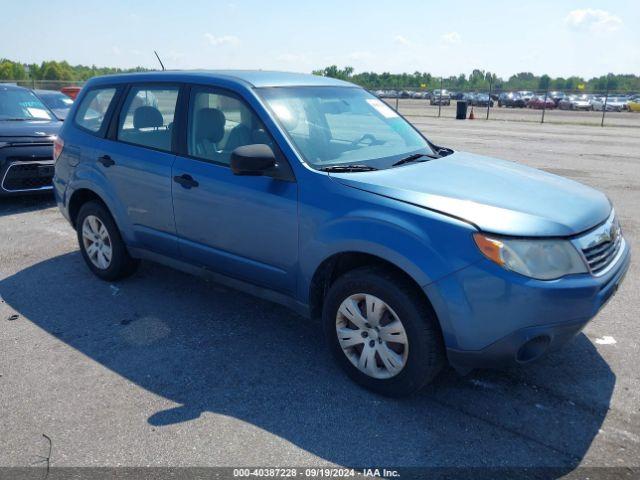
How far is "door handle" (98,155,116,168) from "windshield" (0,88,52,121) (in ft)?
16.1

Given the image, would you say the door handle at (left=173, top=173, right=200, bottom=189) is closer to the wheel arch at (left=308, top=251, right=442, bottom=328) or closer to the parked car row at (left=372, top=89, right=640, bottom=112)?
the wheel arch at (left=308, top=251, right=442, bottom=328)

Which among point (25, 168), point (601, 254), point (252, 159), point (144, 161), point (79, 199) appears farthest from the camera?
point (25, 168)

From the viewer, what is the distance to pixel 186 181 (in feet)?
13.7

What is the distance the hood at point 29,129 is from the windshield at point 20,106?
32 cm

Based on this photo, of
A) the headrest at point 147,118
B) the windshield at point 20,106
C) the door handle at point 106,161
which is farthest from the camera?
the windshield at point 20,106

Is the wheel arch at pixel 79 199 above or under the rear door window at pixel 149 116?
under

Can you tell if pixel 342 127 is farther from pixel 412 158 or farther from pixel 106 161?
pixel 106 161

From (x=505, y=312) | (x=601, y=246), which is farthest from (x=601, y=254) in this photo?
(x=505, y=312)

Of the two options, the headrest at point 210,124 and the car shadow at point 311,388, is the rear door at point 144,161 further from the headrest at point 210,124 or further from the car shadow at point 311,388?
the car shadow at point 311,388

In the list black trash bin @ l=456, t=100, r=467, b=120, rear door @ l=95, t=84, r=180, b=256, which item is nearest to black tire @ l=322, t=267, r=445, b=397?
rear door @ l=95, t=84, r=180, b=256

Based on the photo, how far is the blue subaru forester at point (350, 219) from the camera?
2932 millimetres

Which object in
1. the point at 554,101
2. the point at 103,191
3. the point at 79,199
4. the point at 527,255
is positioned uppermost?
the point at 527,255

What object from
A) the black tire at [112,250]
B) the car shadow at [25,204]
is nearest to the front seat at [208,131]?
the black tire at [112,250]

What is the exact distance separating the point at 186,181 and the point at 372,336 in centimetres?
180
